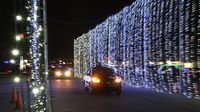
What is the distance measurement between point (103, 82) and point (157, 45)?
11.4ft

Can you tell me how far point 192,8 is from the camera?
22203mm

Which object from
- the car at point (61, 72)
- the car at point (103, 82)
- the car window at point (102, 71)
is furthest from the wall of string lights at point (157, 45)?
the car at point (61, 72)

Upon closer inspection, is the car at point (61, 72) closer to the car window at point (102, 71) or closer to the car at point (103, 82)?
the car window at point (102, 71)

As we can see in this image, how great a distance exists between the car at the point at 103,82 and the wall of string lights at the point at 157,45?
2.46 m

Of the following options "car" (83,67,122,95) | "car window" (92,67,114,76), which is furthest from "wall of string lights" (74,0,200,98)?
"car window" (92,67,114,76)

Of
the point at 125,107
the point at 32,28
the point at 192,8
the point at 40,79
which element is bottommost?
the point at 125,107

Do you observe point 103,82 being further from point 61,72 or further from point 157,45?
point 61,72

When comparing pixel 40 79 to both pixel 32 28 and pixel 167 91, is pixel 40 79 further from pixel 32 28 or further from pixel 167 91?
pixel 167 91

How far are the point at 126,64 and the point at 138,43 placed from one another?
3653 millimetres

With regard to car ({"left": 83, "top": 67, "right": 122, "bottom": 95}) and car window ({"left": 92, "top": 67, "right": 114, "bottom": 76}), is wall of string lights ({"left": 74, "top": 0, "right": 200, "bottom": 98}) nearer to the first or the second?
car ({"left": 83, "top": 67, "right": 122, "bottom": 95})

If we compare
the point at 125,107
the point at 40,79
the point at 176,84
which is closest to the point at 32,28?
the point at 40,79

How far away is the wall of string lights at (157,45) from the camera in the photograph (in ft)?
74.4

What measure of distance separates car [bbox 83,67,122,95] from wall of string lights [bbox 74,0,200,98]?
2.46 meters

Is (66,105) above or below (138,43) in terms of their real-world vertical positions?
below
